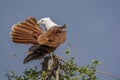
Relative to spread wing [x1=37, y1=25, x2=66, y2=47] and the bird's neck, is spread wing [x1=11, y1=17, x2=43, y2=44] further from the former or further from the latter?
the bird's neck

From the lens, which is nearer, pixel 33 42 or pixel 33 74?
pixel 33 42

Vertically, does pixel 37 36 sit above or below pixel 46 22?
below

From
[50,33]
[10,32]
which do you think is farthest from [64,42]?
[10,32]

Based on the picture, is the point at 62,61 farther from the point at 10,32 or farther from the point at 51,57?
the point at 10,32

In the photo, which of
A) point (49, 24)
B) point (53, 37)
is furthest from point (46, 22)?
point (53, 37)

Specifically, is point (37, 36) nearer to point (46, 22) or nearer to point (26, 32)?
point (26, 32)

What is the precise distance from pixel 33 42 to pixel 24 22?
42 cm

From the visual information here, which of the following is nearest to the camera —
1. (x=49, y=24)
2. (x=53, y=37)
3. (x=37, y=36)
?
(x=37, y=36)

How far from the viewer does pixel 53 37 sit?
9570 millimetres

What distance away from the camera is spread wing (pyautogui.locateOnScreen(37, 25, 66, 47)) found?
934cm

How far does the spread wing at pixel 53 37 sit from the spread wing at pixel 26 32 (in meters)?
0.10

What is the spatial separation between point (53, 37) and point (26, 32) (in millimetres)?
424

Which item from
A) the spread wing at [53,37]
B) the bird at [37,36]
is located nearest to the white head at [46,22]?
the bird at [37,36]

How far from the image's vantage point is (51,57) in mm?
9586
